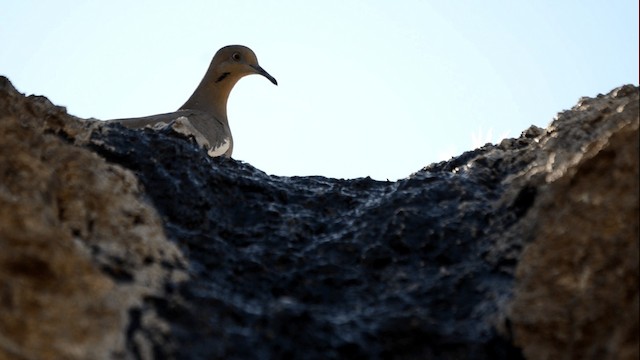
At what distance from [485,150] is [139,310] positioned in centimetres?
175

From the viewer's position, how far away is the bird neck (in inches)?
360

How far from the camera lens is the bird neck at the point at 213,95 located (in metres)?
9.14

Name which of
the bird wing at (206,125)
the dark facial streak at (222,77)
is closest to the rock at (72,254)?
the bird wing at (206,125)

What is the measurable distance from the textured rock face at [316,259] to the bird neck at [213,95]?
5898 mm

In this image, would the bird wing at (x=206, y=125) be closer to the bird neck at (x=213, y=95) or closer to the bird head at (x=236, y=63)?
the bird neck at (x=213, y=95)

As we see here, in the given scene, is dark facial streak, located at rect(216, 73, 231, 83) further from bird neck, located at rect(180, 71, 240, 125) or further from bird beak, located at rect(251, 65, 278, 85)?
bird beak, located at rect(251, 65, 278, 85)

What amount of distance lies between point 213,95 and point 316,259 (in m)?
6.61

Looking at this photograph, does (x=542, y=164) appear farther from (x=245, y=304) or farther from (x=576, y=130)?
(x=245, y=304)

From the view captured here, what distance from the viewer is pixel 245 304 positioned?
8.30 feet

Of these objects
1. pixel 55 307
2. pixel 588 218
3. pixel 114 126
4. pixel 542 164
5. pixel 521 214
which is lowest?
pixel 55 307

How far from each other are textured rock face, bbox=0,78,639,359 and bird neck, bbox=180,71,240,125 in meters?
5.90

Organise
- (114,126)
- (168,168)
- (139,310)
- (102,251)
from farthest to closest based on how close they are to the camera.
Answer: (114,126), (168,168), (102,251), (139,310)

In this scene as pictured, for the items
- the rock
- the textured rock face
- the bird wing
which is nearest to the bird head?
the bird wing

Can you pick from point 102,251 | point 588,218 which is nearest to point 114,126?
point 102,251
